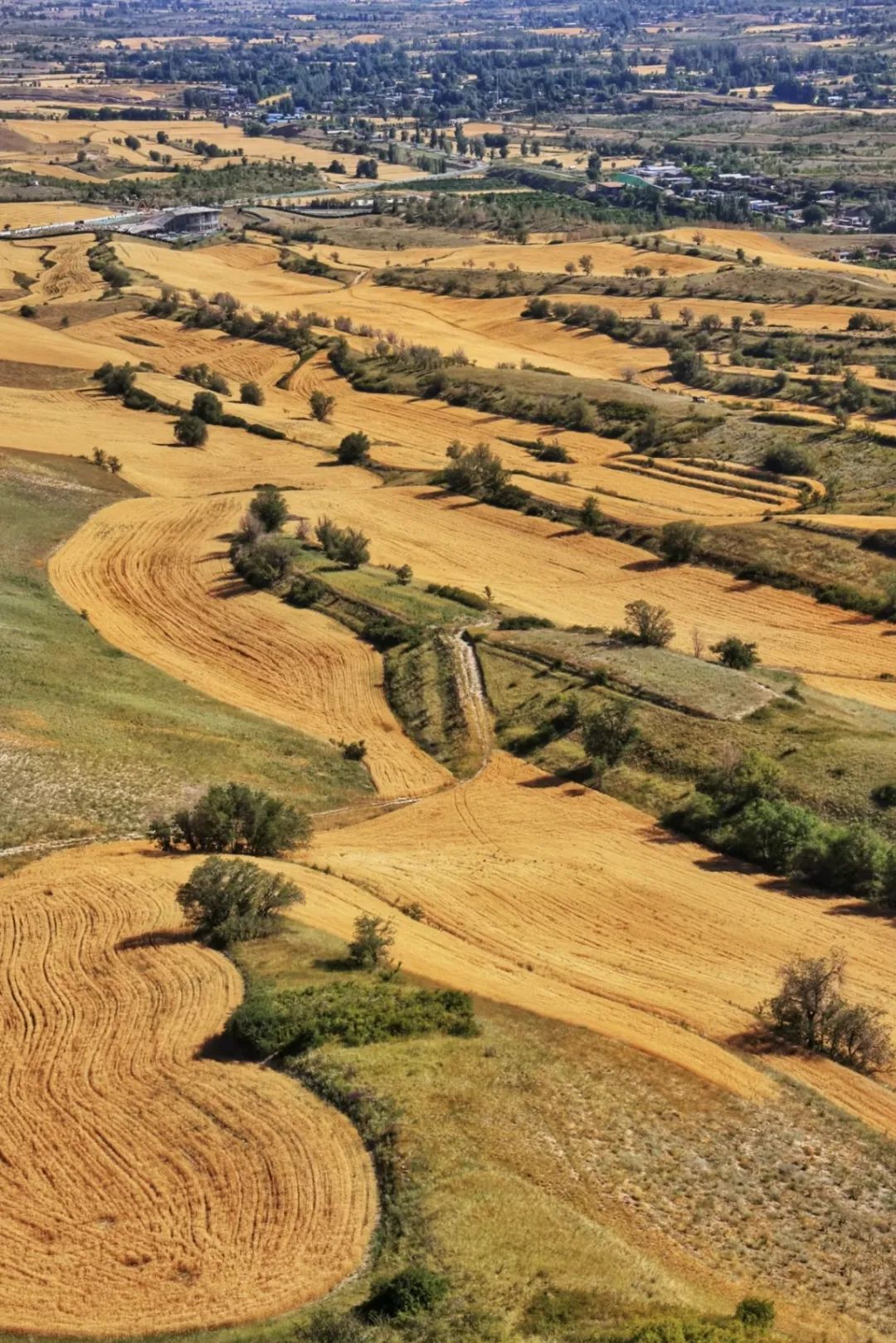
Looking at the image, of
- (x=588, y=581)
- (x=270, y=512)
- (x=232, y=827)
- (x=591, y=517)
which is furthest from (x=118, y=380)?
(x=232, y=827)

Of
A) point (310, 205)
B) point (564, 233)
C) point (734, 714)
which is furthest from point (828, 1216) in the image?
point (310, 205)

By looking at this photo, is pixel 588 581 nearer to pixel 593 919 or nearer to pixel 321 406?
pixel 593 919

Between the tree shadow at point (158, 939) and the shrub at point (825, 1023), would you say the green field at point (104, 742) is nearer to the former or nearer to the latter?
the tree shadow at point (158, 939)

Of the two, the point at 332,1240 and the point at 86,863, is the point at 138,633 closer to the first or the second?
the point at 86,863

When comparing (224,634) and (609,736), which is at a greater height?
(609,736)

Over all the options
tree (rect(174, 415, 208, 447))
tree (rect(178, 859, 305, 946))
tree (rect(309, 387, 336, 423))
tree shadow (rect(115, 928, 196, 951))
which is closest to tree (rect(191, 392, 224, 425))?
tree (rect(174, 415, 208, 447))

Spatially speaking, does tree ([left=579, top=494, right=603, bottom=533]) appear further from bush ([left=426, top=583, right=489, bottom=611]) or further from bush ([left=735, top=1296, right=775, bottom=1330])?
bush ([left=735, top=1296, right=775, bottom=1330])
